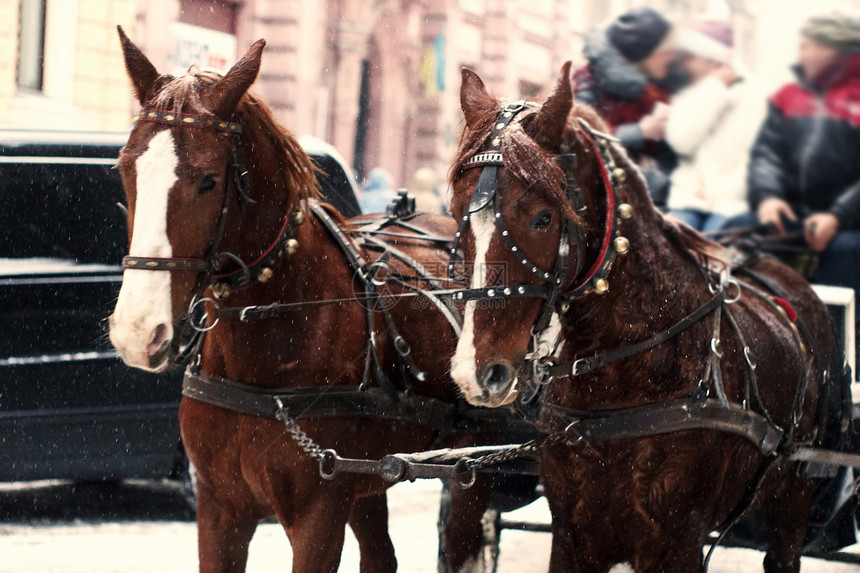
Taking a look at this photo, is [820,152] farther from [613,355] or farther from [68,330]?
[68,330]

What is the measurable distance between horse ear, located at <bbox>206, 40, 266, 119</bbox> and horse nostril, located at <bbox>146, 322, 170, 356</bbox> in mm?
591

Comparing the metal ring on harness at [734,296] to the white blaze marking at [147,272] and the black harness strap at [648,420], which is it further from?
the white blaze marking at [147,272]

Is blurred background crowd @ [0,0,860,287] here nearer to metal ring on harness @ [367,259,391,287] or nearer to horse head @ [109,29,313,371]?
horse head @ [109,29,313,371]

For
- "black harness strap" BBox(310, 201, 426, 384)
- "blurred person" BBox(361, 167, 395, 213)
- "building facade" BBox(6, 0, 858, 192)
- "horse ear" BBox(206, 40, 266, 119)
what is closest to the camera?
"horse ear" BBox(206, 40, 266, 119)

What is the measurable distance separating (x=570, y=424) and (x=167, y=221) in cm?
112

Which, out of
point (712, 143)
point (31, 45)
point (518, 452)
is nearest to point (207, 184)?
point (518, 452)

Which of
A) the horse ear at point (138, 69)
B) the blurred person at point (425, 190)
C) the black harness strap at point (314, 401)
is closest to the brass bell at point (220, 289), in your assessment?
the black harness strap at point (314, 401)

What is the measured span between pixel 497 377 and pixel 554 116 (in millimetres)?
633

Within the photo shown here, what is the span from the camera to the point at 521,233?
7.66 ft

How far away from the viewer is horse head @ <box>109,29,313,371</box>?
2461mm

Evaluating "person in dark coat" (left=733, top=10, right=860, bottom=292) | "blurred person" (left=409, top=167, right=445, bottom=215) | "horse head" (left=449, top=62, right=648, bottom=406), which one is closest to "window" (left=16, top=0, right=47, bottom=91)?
"blurred person" (left=409, top=167, right=445, bottom=215)

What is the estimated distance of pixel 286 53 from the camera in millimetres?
14102

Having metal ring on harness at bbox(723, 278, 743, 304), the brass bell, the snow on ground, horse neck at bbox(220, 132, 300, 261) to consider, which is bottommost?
the snow on ground

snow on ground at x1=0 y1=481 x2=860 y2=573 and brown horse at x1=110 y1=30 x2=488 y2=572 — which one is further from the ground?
brown horse at x1=110 y1=30 x2=488 y2=572
